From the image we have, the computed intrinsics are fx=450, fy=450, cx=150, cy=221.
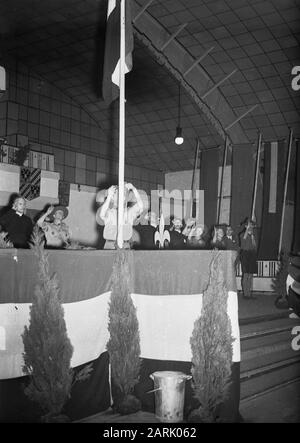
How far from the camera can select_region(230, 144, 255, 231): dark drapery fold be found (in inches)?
507

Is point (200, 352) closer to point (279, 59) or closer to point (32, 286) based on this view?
point (32, 286)

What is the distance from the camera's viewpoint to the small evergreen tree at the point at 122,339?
14.6 ft

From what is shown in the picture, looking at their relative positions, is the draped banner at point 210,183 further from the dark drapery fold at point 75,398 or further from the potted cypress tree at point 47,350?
the potted cypress tree at point 47,350

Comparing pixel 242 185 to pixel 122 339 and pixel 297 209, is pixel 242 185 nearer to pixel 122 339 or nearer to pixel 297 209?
pixel 297 209

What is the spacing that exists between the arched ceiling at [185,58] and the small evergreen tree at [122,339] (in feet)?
28.3

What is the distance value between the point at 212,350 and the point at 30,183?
10.3m

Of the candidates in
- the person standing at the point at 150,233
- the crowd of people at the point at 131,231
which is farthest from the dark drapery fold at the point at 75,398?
the person standing at the point at 150,233

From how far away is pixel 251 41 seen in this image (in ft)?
38.4

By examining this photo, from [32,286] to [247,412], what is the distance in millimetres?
2509

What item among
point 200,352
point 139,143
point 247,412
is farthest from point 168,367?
point 139,143

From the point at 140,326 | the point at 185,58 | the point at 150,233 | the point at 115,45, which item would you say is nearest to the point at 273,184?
the point at 185,58

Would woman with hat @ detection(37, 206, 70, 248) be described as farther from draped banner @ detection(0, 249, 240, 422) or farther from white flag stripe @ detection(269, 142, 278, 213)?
white flag stripe @ detection(269, 142, 278, 213)

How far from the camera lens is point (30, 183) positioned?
524 inches

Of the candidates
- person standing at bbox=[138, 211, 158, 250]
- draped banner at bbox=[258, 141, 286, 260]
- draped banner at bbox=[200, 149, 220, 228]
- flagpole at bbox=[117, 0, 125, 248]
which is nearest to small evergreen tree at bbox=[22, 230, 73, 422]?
flagpole at bbox=[117, 0, 125, 248]
